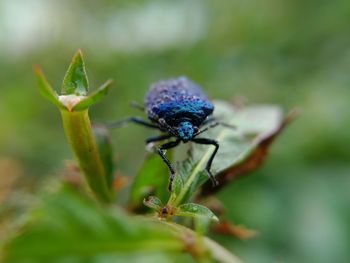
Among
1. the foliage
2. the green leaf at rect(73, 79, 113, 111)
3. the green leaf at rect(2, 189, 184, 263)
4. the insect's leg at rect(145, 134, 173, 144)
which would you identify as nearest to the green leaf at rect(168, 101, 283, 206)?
the foliage

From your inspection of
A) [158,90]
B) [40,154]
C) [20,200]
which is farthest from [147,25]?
[20,200]

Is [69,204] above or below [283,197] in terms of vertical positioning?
below

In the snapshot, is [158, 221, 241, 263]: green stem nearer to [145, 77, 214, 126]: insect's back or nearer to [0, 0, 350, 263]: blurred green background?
[145, 77, 214, 126]: insect's back

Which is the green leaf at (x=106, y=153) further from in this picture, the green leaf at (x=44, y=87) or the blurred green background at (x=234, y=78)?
the blurred green background at (x=234, y=78)

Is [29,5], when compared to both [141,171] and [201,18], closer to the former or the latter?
[201,18]

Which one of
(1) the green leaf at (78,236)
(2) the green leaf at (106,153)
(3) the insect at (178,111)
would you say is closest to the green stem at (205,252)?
(1) the green leaf at (78,236)

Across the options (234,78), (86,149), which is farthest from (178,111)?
(234,78)
